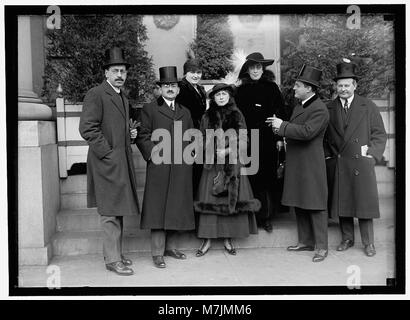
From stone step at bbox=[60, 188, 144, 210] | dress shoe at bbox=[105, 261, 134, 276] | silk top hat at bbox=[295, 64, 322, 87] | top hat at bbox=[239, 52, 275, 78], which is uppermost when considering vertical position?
top hat at bbox=[239, 52, 275, 78]

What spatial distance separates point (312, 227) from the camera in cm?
517

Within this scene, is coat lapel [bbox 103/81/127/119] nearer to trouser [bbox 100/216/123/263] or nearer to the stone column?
the stone column

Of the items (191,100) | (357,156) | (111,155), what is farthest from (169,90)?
(357,156)

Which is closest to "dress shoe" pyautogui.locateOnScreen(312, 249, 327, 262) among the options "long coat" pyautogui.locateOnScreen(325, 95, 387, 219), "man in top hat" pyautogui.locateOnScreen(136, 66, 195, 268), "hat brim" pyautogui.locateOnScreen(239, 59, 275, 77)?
"long coat" pyautogui.locateOnScreen(325, 95, 387, 219)

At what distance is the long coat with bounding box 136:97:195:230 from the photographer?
488cm

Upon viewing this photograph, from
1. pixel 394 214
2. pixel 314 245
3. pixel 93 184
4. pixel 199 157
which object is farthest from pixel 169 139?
pixel 394 214

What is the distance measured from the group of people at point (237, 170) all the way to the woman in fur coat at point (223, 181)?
0.03 feet

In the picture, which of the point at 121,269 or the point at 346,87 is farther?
the point at 346,87

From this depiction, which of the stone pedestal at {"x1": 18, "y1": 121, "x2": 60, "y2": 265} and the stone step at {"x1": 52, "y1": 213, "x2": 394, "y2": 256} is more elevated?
the stone pedestal at {"x1": 18, "y1": 121, "x2": 60, "y2": 265}

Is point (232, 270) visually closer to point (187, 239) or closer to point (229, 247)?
point (229, 247)

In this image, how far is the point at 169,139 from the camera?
16.1 ft

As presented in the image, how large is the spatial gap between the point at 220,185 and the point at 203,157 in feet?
1.15

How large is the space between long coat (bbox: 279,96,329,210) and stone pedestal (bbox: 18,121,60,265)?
2483 millimetres

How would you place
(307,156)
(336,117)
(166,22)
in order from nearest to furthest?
(307,156) → (336,117) → (166,22)
